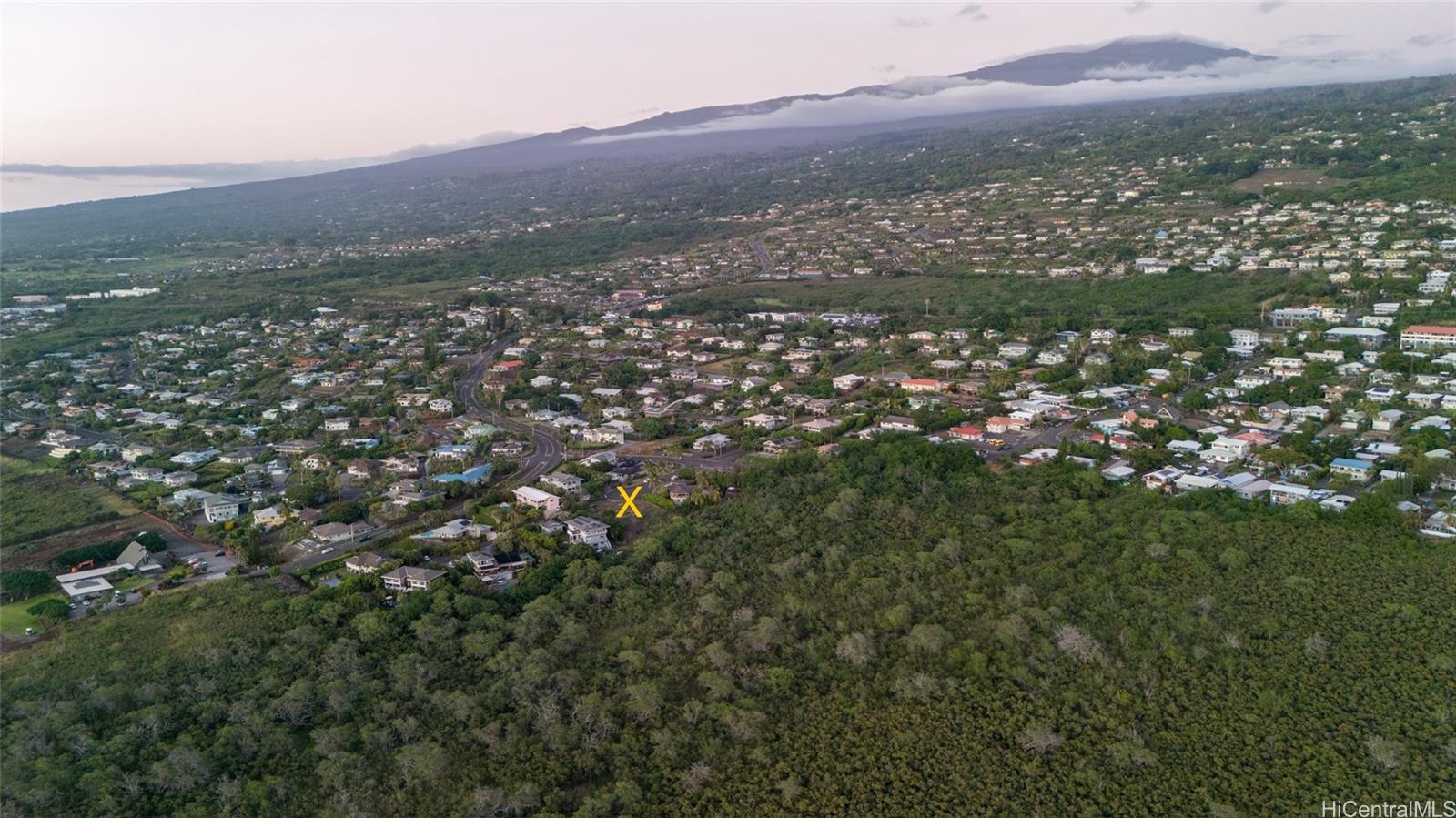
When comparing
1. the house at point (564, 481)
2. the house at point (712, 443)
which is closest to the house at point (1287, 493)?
the house at point (712, 443)

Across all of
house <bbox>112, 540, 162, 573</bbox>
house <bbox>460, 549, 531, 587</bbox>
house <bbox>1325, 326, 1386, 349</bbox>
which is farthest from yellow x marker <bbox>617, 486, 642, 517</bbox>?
house <bbox>1325, 326, 1386, 349</bbox>

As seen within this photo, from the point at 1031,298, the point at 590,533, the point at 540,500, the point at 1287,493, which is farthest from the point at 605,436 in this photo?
the point at 1031,298

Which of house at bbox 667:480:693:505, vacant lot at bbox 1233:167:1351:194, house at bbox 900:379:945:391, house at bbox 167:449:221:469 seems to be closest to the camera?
house at bbox 667:480:693:505

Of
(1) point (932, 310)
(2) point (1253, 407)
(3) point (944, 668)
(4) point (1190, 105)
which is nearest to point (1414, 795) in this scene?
(3) point (944, 668)

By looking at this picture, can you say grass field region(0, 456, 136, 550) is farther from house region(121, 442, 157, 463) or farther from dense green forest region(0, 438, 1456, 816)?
dense green forest region(0, 438, 1456, 816)

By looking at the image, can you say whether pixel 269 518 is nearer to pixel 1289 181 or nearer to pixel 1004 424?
pixel 1004 424

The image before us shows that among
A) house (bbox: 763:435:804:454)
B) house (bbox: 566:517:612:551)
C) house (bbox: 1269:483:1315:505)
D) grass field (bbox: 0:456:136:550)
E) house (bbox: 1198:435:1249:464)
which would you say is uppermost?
grass field (bbox: 0:456:136:550)
